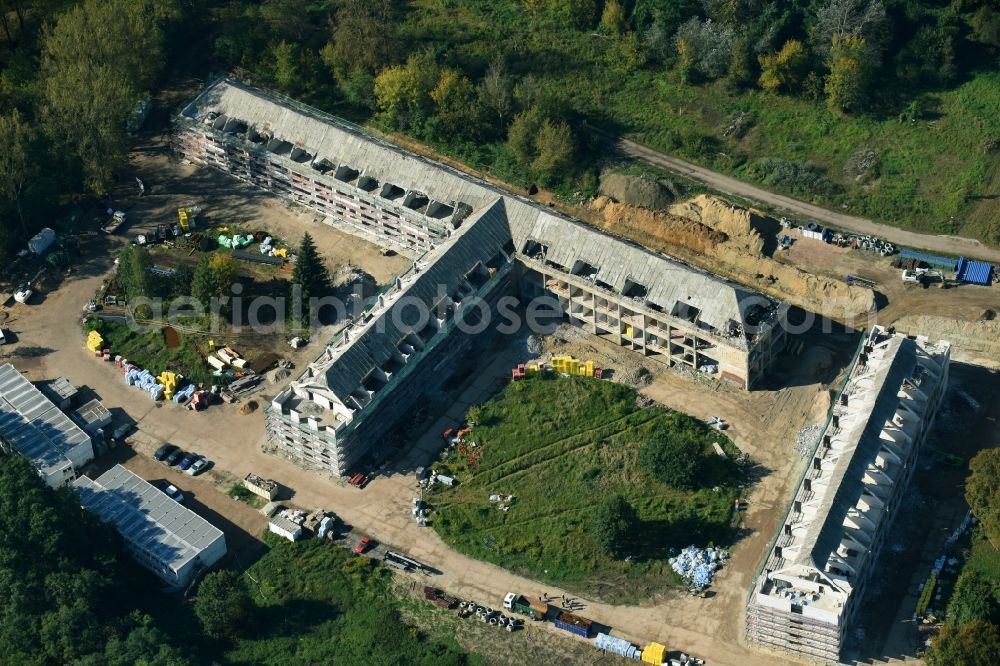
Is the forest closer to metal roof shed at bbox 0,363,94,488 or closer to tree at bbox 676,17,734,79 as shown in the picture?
tree at bbox 676,17,734,79

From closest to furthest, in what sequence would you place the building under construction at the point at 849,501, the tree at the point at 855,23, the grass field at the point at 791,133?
the building under construction at the point at 849,501 → the grass field at the point at 791,133 → the tree at the point at 855,23

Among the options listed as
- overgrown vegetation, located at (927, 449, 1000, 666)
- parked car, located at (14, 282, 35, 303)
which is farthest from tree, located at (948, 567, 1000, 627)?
parked car, located at (14, 282, 35, 303)

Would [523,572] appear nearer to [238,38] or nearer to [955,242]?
[955,242]

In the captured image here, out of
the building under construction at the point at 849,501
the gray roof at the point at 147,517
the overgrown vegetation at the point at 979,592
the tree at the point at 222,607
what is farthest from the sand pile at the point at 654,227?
the tree at the point at 222,607

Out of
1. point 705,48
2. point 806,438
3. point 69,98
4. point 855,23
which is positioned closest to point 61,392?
point 69,98

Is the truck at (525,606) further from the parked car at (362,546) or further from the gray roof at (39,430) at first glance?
the gray roof at (39,430)

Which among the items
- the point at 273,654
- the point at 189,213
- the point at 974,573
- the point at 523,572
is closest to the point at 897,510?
the point at 974,573

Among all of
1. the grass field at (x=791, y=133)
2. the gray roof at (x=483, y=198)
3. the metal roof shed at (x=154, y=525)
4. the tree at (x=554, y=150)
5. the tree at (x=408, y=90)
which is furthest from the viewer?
the tree at (x=408, y=90)
